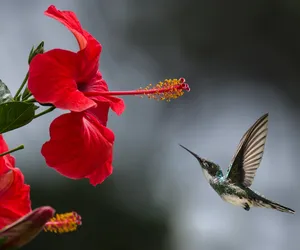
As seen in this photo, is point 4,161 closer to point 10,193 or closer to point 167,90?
point 10,193

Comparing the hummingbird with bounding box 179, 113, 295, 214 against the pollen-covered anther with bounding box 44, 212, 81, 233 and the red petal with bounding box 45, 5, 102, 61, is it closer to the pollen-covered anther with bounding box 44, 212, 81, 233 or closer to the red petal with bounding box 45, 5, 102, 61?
the red petal with bounding box 45, 5, 102, 61

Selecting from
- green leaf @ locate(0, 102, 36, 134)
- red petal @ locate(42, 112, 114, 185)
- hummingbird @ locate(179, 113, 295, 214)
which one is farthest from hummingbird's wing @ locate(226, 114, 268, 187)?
green leaf @ locate(0, 102, 36, 134)

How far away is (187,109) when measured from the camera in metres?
8.14

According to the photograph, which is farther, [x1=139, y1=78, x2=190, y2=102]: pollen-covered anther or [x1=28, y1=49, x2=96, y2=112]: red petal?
[x1=139, y1=78, x2=190, y2=102]: pollen-covered anther

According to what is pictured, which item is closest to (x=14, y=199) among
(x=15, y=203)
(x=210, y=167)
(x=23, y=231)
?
(x=15, y=203)

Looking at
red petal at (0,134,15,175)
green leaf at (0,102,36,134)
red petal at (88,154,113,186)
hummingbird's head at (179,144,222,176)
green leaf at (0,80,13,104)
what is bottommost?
red petal at (0,134,15,175)

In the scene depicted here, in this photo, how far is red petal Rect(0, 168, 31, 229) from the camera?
98 cm

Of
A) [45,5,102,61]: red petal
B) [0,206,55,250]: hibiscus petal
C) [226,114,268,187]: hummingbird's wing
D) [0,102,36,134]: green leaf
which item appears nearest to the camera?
[0,206,55,250]: hibiscus petal

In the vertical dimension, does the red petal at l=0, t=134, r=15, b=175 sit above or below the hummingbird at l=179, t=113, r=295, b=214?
below

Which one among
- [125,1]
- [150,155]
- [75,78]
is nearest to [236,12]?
[125,1]

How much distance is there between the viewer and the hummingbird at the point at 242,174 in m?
1.54

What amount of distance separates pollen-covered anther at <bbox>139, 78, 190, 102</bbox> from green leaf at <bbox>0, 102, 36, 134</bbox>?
0.19 m

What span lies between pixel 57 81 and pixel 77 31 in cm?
9

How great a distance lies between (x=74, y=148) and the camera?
38.2 inches
